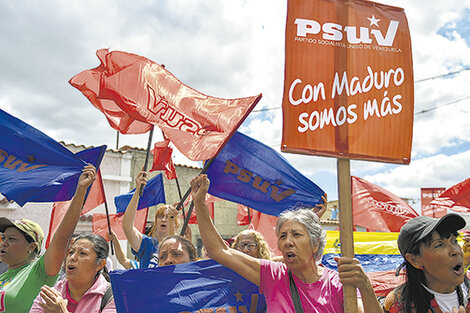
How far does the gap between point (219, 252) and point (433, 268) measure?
1115 millimetres

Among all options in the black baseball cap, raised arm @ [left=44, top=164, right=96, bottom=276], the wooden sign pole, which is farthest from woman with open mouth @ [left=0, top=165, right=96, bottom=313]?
the black baseball cap

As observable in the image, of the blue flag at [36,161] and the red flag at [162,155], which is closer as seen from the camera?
the blue flag at [36,161]

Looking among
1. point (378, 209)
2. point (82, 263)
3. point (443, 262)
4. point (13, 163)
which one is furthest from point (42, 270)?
point (378, 209)

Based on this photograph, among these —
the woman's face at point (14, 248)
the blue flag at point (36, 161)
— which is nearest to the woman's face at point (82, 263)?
the woman's face at point (14, 248)

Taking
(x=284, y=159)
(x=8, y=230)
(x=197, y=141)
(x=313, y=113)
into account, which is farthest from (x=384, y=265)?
(x=8, y=230)

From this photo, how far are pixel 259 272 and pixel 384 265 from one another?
3.86 meters

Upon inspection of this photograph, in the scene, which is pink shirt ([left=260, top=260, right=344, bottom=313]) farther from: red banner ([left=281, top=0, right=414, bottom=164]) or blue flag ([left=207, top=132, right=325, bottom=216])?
blue flag ([left=207, top=132, right=325, bottom=216])

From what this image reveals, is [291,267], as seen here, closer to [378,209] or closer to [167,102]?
[167,102]

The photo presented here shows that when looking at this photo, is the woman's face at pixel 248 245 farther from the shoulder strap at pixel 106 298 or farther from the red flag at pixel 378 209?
the red flag at pixel 378 209

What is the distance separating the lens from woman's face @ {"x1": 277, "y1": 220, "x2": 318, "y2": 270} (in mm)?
2379

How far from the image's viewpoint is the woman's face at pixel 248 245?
144 inches

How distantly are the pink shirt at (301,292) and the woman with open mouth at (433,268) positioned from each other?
30 cm

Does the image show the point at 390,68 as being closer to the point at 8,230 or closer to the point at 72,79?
the point at 8,230

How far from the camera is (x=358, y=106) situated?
2.44 m
